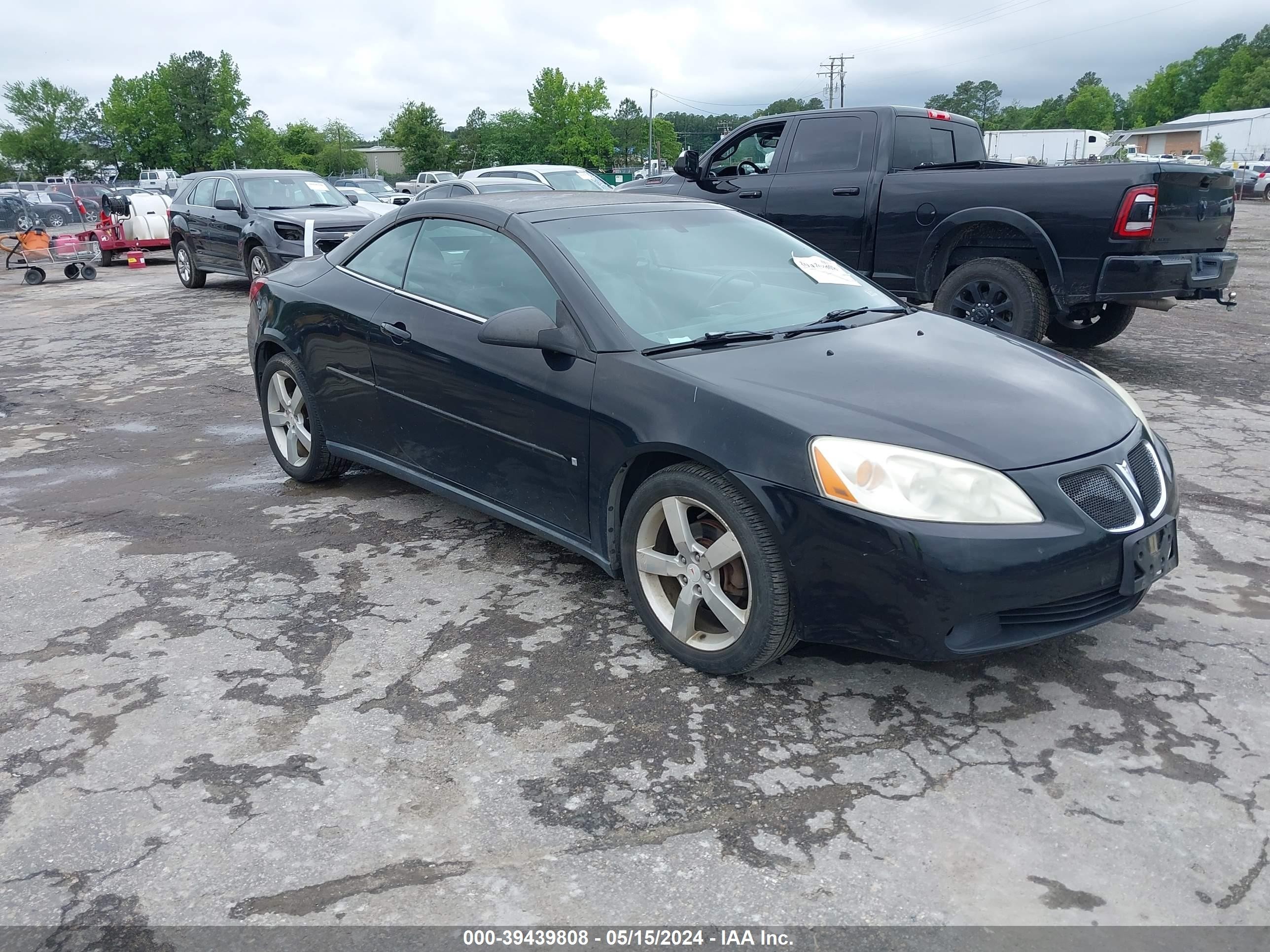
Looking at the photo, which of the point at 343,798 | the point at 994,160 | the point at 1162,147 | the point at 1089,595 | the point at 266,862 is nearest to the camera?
the point at 266,862

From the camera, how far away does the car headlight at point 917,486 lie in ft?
→ 9.35

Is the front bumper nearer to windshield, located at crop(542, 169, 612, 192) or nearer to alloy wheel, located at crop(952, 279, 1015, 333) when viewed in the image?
alloy wheel, located at crop(952, 279, 1015, 333)

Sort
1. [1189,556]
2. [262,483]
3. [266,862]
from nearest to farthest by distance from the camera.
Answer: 1. [266,862]
2. [1189,556]
3. [262,483]

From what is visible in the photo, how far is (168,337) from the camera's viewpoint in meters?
10.9

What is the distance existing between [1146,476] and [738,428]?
1307 mm

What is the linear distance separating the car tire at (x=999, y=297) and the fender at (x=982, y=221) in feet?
0.33

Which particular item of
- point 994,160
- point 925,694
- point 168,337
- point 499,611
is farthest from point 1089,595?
point 168,337

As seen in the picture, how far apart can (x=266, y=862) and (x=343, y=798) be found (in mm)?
290

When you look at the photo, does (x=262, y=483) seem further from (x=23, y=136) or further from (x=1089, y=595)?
(x=23, y=136)

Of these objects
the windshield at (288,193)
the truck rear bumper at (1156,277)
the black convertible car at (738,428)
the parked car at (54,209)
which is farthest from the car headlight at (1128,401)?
the parked car at (54,209)

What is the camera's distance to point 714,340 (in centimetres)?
361

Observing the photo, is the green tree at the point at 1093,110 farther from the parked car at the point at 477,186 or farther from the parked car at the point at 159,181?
the parked car at the point at 477,186

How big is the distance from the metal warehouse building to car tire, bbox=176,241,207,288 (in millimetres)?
84972

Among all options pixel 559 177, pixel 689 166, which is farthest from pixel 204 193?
pixel 689 166
